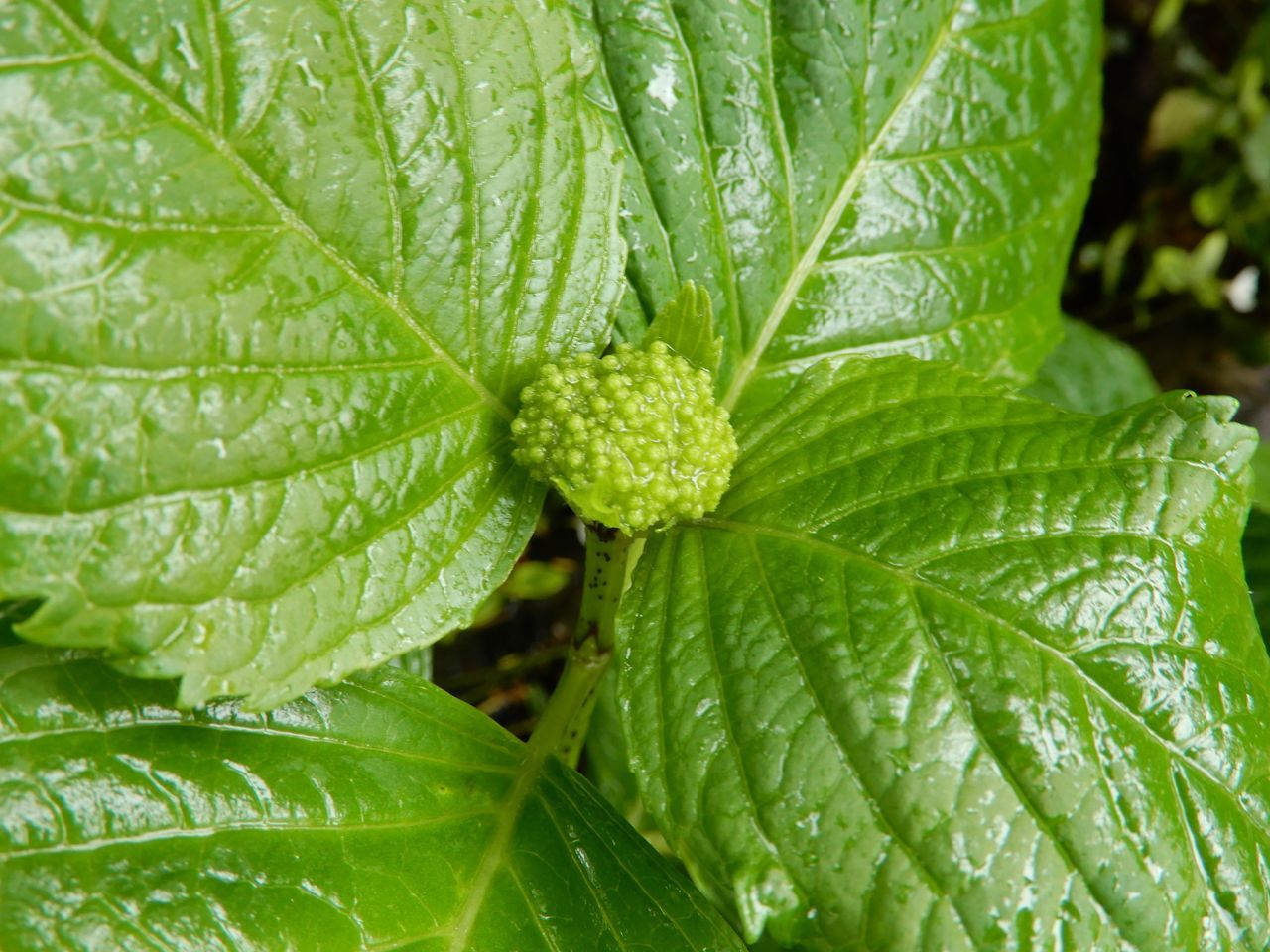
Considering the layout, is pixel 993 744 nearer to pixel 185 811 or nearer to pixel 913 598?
pixel 913 598

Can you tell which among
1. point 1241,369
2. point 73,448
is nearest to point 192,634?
point 73,448

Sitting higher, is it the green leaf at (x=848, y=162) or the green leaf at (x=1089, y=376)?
the green leaf at (x=848, y=162)

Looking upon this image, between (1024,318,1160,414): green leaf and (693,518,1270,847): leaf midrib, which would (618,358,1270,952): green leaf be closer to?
(693,518,1270,847): leaf midrib

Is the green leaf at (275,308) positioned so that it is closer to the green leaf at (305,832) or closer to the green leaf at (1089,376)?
the green leaf at (305,832)

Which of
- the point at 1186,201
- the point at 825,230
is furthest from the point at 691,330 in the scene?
the point at 1186,201

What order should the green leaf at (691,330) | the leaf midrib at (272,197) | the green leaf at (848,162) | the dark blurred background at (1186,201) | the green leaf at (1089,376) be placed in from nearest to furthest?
the leaf midrib at (272,197) → the green leaf at (691,330) → the green leaf at (848,162) → the green leaf at (1089,376) → the dark blurred background at (1186,201)

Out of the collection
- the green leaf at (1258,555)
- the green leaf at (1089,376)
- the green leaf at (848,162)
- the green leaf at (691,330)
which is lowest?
the green leaf at (1258,555)

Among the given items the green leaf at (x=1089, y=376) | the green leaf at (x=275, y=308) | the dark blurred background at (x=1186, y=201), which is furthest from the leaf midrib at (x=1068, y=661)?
the dark blurred background at (x=1186, y=201)
